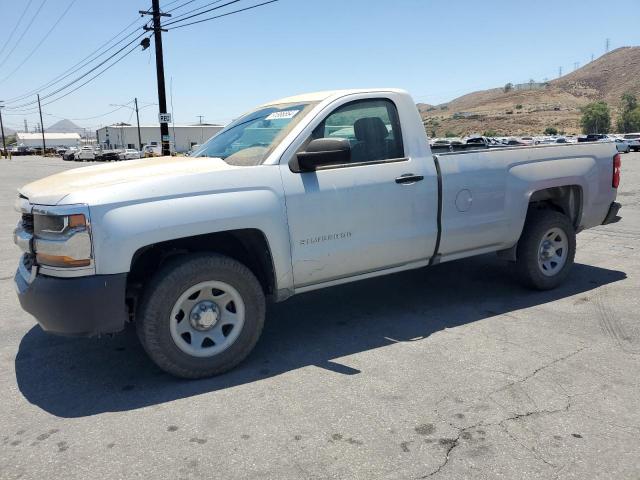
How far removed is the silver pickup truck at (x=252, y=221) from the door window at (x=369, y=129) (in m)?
0.01

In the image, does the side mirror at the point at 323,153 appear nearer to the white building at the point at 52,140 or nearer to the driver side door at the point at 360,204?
the driver side door at the point at 360,204

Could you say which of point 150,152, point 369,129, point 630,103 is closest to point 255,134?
point 369,129

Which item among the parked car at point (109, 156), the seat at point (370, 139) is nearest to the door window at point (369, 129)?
the seat at point (370, 139)

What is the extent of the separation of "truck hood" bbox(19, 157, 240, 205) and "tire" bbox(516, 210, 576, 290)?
324 centimetres

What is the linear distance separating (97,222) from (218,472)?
1.64 meters

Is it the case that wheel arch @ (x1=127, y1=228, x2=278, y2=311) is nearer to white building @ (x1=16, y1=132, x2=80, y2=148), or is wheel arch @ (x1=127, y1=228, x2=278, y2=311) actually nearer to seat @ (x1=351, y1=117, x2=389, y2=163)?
seat @ (x1=351, y1=117, x2=389, y2=163)

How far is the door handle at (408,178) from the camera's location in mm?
4426

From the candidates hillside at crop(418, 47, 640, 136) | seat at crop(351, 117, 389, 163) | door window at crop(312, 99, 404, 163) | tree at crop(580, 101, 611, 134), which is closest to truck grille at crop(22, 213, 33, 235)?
door window at crop(312, 99, 404, 163)

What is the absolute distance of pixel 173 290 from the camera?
140 inches

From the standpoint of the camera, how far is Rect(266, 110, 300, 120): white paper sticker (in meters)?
4.37

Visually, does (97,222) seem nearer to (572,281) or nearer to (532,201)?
(532,201)

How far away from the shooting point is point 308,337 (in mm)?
4559

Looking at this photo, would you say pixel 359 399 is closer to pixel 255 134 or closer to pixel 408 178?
pixel 408 178

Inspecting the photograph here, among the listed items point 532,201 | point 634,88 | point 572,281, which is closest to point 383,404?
point 532,201
